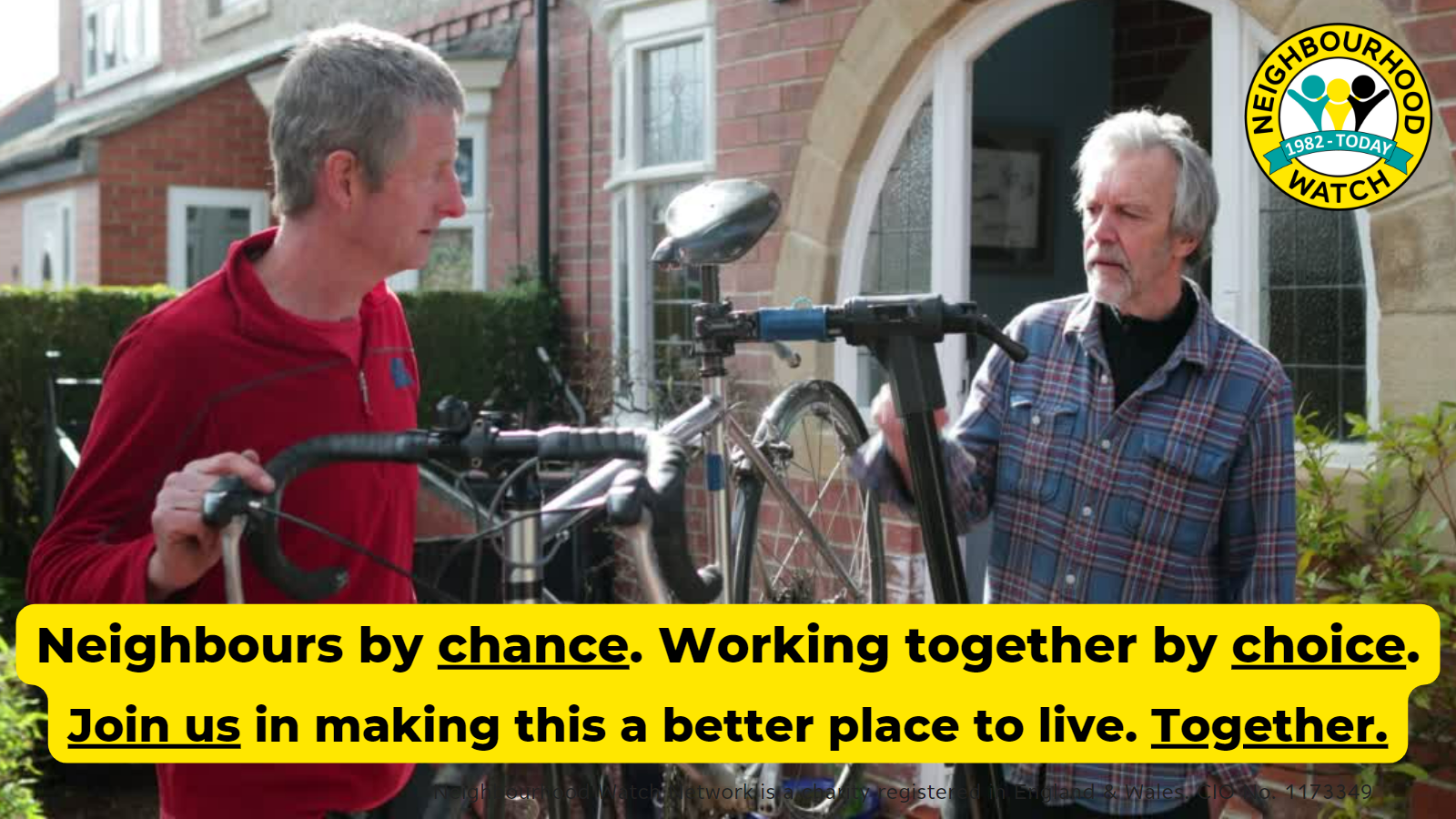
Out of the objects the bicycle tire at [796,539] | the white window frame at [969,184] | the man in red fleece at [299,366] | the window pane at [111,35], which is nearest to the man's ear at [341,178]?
the man in red fleece at [299,366]

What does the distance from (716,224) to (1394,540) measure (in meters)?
1.97

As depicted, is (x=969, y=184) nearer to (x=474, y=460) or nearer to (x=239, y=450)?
(x=239, y=450)

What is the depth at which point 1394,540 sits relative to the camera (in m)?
4.12

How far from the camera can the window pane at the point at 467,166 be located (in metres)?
9.60

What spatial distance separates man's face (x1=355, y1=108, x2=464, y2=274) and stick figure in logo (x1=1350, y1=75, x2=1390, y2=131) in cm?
290

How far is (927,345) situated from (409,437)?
33.5 inches

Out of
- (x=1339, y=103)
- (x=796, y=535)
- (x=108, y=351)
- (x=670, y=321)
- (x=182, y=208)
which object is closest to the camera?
(x=796, y=535)

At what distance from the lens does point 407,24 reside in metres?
10.6

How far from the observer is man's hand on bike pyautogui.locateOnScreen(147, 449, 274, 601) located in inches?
70.1

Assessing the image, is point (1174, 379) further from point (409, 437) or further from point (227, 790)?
point (227, 790)

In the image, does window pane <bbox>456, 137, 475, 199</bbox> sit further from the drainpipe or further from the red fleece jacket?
the red fleece jacket

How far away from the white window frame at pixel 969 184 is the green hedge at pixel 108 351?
2.11 metres

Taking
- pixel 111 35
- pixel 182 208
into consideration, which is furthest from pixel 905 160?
pixel 111 35

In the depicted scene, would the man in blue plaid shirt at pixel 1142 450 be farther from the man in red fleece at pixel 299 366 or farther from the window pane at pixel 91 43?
the window pane at pixel 91 43
